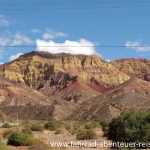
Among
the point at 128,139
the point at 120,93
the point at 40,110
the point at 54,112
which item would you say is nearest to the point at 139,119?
the point at 128,139

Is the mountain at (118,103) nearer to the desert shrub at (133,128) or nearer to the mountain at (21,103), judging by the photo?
the mountain at (21,103)

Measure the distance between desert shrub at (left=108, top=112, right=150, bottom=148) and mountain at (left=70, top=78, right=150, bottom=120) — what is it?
5872 centimetres

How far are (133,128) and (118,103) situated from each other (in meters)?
99.6

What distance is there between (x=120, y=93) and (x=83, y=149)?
126576 millimetres

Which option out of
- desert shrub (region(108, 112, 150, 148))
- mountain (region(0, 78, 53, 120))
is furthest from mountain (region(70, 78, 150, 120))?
desert shrub (region(108, 112, 150, 148))

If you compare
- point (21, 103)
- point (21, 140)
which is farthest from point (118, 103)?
point (21, 140)

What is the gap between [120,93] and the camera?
519ft

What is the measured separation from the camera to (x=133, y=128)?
116 feet

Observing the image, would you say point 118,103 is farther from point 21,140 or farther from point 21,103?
point 21,140

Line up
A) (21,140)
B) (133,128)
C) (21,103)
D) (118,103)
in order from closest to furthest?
(21,140), (133,128), (118,103), (21,103)

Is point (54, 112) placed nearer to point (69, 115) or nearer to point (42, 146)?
point (69, 115)

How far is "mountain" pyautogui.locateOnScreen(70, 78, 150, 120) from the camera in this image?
118 m

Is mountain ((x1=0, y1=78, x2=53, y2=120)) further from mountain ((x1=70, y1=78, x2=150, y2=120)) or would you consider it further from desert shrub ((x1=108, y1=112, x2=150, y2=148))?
desert shrub ((x1=108, y1=112, x2=150, y2=148))

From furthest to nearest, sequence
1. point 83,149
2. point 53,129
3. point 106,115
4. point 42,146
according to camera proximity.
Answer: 1. point 106,115
2. point 53,129
3. point 83,149
4. point 42,146
